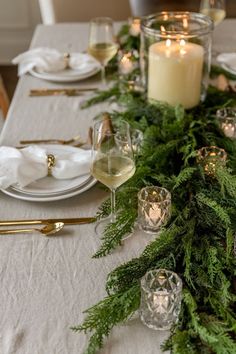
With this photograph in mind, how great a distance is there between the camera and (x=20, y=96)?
1462mm

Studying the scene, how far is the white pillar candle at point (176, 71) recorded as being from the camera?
1.25 m

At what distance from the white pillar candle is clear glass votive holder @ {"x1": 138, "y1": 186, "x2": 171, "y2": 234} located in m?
0.40

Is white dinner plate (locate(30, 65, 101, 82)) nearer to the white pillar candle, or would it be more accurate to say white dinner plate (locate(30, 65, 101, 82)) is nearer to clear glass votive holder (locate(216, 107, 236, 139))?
the white pillar candle

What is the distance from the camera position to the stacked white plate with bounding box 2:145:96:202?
3.29 feet

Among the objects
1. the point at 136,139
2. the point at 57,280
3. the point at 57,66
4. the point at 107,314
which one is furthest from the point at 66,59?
the point at 107,314

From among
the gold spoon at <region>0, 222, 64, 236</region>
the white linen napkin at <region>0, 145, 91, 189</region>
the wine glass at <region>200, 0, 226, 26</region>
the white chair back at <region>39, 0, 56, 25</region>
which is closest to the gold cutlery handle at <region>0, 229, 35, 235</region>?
the gold spoon at <region>0, 222, 64, 236</region>

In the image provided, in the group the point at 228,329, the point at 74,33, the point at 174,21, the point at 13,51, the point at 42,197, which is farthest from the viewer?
the point at 13,51

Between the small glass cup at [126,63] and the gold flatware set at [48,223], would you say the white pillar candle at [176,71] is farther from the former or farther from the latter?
the gold flatware set at [48,223]

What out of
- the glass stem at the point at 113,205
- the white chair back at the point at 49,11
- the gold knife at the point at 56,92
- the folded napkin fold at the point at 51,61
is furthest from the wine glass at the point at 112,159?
the white chair back at the point at 49,11

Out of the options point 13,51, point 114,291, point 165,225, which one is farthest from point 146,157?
point 13,51

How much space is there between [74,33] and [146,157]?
99 centimetres

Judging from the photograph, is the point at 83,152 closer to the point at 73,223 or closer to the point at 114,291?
the point at 73,223

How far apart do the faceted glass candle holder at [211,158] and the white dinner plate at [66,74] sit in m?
0.60

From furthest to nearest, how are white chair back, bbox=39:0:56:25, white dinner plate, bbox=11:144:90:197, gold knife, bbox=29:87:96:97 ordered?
white chair back, bbox=39:0:56:25, gold knife, bbox=29:87:96:97, white dinner plate, bbox=11:144:90:197
